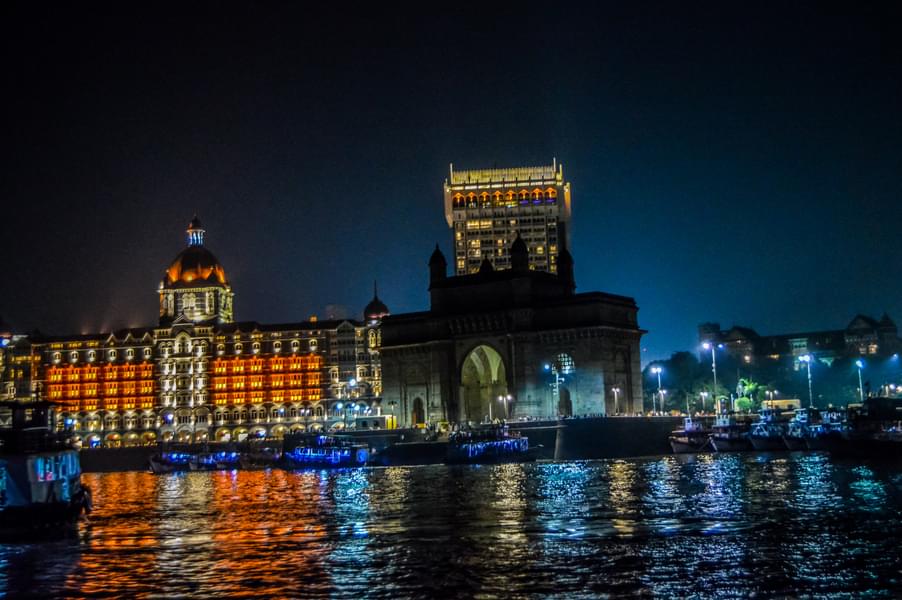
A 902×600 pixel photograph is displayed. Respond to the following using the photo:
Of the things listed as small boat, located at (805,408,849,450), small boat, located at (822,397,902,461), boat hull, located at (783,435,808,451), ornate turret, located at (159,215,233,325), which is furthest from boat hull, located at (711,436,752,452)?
ornate turret, located at (159,215,233,325)

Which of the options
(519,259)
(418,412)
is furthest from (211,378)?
(519,259)

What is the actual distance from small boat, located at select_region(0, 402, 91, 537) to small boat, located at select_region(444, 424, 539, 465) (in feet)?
187

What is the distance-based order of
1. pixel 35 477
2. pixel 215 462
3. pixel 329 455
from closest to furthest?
pixel 35 477, pixel 329 455, pixel 215 462

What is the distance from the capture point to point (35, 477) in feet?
172

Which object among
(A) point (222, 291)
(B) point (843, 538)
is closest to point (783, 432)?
(B) point (843, 538)

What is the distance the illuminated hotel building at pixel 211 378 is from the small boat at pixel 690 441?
69.5 m

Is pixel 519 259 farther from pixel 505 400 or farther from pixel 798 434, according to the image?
pixel 798 434

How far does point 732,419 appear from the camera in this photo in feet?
391

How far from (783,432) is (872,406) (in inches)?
880

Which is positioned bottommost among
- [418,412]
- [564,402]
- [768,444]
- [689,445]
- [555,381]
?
[768,444]

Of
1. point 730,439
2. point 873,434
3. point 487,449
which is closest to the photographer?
point 873,434

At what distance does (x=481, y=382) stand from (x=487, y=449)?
1605 inches

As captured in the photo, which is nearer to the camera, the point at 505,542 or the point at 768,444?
the point at 505,542

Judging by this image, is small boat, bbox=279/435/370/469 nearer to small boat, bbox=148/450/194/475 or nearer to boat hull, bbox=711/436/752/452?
small boat, bbox=148/450/194/475
